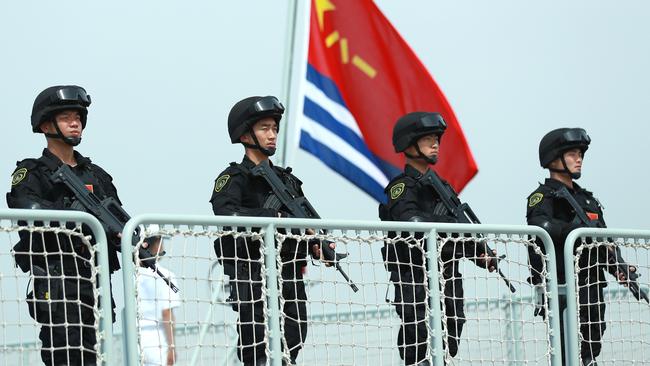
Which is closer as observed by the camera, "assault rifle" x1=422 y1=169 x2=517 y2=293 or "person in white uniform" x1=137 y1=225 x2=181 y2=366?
"person in white uniform" x1=137 y1=225 x2=181 y2=366

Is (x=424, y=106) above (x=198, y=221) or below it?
above

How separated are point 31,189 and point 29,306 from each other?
80 centimetres

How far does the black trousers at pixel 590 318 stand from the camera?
6.84 meters

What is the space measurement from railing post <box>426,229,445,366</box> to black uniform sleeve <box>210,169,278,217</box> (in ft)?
3.28

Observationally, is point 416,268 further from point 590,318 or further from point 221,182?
point 590,318

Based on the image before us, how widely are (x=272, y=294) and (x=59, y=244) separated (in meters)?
0.89

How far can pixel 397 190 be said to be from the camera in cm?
728

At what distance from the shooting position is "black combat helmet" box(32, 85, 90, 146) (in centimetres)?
626

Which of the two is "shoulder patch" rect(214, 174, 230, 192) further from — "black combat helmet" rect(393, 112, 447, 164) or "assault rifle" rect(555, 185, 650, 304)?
"assault rifle" rect(555, 185, 650, 304)

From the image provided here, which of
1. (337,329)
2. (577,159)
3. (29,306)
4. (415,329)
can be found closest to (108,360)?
(29,306)

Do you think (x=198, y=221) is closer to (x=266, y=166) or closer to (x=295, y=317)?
(x=295, y=317)

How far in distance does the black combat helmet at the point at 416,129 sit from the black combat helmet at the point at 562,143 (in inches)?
32.7

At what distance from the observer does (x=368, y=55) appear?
34.3ft

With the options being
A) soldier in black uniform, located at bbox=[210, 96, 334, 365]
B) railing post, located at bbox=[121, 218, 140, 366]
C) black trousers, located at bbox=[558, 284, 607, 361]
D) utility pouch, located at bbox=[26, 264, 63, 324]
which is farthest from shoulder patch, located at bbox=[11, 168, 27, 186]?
black trousers, located at bbox=[558, 284, 607, 361]
